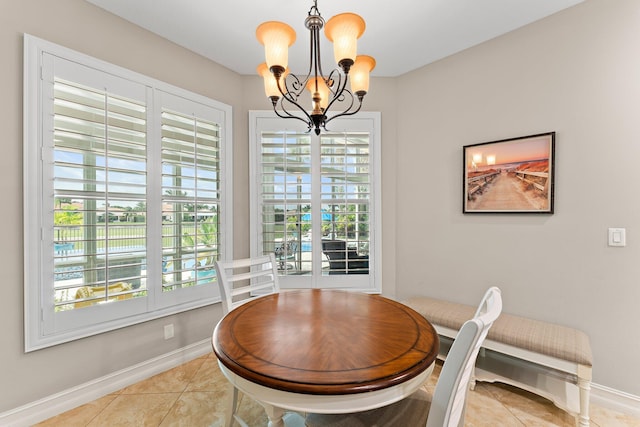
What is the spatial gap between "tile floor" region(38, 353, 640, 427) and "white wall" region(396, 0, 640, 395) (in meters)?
0.44

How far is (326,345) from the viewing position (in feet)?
3.69

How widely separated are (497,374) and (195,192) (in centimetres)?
267

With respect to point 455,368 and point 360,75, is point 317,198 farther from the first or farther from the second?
point 455,368

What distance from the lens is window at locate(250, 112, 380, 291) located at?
2859mm

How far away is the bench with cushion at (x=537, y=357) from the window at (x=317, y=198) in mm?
944

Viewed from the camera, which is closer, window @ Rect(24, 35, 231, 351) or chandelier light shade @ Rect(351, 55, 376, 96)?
chandelier light shade @ Rect(351, 55, 376, 96)

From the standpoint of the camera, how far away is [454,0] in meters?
1.88

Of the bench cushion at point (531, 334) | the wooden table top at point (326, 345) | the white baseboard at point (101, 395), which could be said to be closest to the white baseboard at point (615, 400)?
the white baseboard at point (101, 395)

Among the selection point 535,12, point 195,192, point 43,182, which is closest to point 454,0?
point 535,12

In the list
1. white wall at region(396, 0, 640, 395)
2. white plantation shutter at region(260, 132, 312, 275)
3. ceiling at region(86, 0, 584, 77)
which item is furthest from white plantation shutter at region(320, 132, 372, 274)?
ceiling at region(86, 0, 584, 77)

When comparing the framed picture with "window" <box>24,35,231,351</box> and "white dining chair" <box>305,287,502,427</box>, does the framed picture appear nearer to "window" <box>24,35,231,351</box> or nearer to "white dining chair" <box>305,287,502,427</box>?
"white dining chair" <box>305,287,502,427</box>

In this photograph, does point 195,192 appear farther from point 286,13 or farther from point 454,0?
point 454,0

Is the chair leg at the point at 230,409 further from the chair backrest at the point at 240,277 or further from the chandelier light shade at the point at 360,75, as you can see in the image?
the chandelier light shade at the point at 360,75

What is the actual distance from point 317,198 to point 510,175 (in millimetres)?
1636
